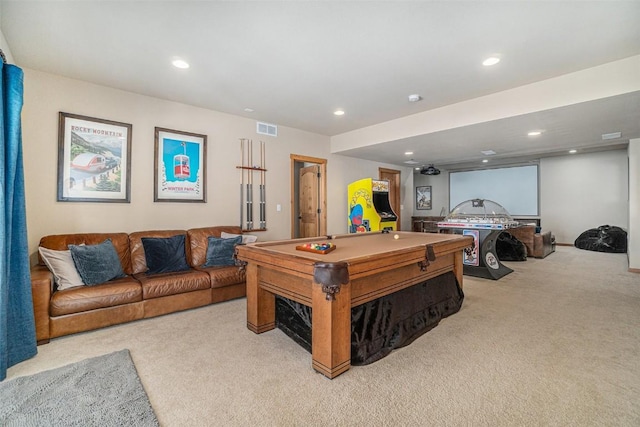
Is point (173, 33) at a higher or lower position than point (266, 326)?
higher

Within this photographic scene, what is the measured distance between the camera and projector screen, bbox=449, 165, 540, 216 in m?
9.00

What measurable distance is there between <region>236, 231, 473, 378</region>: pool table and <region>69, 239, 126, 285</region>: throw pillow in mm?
1431

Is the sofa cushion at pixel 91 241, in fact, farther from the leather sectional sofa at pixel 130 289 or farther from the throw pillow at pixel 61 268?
the throw pillow at pixel 61 268

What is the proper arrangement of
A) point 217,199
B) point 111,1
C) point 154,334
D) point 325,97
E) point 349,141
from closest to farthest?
point 111,1
point 154,334
point 325,97
point 217,199
point 349,141

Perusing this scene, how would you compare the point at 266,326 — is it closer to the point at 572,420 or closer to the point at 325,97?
the point at 572,420

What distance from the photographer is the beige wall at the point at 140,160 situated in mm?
3129

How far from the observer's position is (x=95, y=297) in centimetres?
269

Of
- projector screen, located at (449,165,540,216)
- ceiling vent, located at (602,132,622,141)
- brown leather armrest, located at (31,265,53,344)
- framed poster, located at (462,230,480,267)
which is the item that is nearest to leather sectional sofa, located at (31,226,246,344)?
brown leather armrest, located at (31,265,53,344)

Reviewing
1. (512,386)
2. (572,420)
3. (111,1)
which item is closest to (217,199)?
(111,1)

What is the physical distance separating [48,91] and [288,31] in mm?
2881

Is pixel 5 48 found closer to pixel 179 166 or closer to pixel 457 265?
pixel 179 166

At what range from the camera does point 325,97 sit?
12.6 feet

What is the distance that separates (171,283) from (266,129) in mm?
2994

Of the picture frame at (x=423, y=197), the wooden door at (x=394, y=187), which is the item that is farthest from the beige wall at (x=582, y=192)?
the wooden door at (x=394, y=187)
